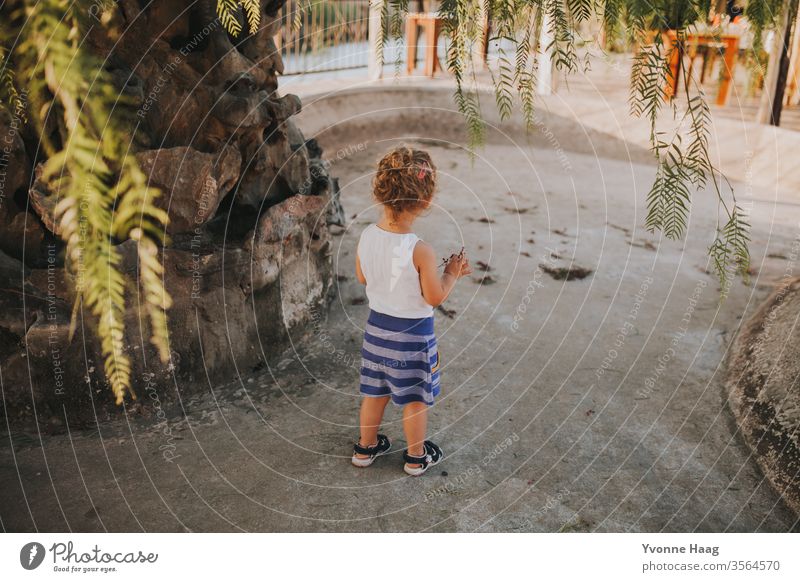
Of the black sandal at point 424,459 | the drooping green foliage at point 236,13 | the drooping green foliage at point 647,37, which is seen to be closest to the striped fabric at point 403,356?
Result: the black sandal at point 424,459

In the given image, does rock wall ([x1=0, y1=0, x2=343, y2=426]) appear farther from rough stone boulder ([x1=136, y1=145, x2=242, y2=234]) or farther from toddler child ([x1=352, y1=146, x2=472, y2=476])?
toddler child ([x1=352, y1=146, x2=472, y2=476])

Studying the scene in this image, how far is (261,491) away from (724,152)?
18.1 ft

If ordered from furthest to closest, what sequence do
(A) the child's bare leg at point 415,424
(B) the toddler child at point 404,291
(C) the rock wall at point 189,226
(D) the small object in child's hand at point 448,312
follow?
(D) the small object in child's hand at point 448,312, (C) the rock wall at point 189,226, (A) the child's bare leg at point 415,424, (B) the toddler child at point 404,291

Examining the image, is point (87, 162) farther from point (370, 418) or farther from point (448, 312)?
point (448, 312)

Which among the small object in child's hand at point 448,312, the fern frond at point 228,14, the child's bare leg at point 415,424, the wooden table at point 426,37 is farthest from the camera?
the wooden table at point 426,37

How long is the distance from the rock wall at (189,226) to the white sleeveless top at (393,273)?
721 mm

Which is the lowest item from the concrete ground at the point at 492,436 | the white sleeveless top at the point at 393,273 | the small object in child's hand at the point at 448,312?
the concrete ground at the point at 492,436

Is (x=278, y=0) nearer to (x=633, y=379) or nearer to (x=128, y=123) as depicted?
(x=128, y=123)

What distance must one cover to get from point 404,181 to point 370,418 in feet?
2.57

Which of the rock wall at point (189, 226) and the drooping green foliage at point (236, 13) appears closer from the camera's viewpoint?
the drooping green foliage at point (236, 13)

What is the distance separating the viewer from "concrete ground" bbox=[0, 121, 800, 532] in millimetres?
2156

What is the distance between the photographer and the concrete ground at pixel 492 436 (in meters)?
2.16

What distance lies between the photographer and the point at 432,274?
2143 millimetres

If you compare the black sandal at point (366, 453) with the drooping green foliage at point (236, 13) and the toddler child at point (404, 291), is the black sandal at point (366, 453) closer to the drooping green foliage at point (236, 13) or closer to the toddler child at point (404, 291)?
the toddler child at point (404, 291)
